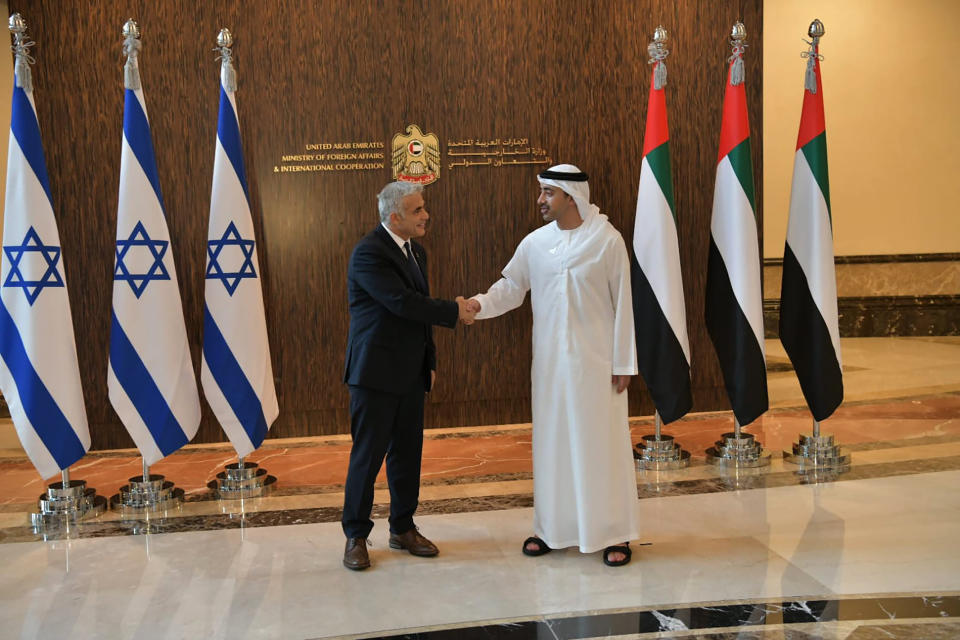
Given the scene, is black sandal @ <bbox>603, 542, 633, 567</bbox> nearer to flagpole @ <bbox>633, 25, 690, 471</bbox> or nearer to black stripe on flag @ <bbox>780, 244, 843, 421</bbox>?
flagpole @ <bbox>633, 25, 690, 471</bbox>

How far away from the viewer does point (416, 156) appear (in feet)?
20.1

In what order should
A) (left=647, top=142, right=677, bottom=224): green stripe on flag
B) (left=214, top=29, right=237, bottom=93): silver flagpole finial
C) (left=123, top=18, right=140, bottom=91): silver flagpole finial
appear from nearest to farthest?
1. (left=123, top=18, right=140, bottom=91): silver flagpole finial
2. (left=214, top=29, right=237, bottom=93): silver flagpole finial
3. (left=647, top=142, right=677, bottom=224): green stripe on flag

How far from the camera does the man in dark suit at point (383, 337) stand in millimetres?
3605

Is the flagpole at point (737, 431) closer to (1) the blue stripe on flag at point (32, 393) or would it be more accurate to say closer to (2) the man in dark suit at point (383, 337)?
(2) the man in dark suit at point (383, 337)

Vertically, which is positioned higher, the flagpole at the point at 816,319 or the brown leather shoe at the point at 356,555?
the flagpole at the point at 816,319

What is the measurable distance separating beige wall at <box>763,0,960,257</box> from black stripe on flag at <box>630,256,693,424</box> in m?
6.71

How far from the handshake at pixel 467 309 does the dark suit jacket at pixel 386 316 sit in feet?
0.19

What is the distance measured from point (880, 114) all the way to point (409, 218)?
938cm

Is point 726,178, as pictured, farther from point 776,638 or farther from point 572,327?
point 776,638

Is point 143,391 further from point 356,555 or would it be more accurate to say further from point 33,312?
point 356,555

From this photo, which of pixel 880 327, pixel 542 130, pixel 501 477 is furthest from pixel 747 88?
pixel 880 327

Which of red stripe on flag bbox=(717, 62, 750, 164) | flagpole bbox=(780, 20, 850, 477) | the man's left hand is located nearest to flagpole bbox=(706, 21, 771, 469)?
red stripe on flag bbox=(717, 62, 750, 164)

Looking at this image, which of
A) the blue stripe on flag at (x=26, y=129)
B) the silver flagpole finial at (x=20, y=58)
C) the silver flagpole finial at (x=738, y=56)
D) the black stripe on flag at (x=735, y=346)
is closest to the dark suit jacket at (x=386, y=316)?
the blue stripe on flag at (x=26, y=129)

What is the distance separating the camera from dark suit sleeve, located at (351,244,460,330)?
3561mm
